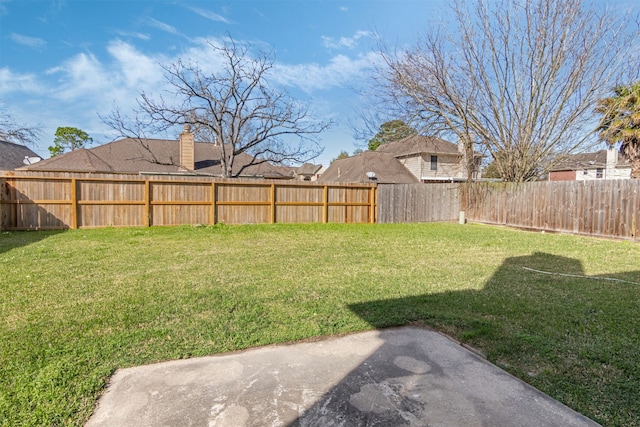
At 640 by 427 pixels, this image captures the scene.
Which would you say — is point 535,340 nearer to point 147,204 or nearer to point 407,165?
point 147,204

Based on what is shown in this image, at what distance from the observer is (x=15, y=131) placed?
47.0ft

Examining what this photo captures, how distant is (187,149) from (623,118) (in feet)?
61.1

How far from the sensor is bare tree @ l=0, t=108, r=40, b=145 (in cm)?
1393

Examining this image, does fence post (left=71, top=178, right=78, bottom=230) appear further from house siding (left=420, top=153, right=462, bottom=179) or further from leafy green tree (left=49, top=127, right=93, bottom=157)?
leafy green tree (left=49, top=127, right=93, bottom=157)

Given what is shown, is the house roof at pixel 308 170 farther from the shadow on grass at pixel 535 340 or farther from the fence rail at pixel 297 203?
the shadow on grass at pixel 535 340

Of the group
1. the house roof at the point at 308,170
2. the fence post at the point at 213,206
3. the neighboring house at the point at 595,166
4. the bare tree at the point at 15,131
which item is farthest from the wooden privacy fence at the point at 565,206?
the house roof at the point at 308,170

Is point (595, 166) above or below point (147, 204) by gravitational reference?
above

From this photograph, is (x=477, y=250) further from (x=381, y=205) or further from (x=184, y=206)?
(x=184, y=206)

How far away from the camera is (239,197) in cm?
1168

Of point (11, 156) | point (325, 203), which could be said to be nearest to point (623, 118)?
point (325, 203)

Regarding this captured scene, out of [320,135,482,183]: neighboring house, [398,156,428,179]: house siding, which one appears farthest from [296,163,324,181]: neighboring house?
[398,156,428,179]: house siding

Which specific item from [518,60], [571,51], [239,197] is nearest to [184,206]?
[239,197]

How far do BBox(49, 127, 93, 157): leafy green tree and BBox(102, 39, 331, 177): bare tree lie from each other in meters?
30.5

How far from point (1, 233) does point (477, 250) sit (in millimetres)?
11233
